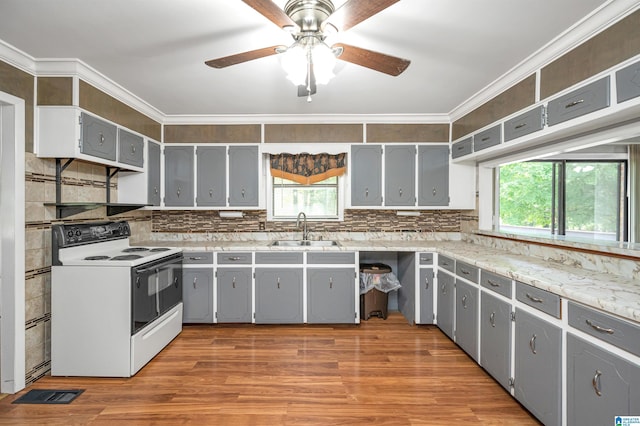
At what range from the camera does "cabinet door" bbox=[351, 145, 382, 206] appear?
12.3 ft

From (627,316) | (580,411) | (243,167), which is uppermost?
(243,167)

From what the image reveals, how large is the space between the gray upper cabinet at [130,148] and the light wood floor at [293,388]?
1834 mm

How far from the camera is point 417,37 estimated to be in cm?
204

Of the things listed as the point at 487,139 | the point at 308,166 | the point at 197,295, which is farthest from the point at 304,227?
the point at 487,139

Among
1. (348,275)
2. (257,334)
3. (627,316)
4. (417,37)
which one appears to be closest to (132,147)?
(257,334)

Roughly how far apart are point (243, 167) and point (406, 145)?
196cm

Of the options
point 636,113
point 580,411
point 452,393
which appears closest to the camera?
point 580,411

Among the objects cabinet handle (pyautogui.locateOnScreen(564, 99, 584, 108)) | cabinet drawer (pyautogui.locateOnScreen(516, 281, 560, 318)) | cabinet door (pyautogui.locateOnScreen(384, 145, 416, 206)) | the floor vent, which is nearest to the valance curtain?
cabinet door (pyautogui.locateOnScreen(384, 145, 416, 206))

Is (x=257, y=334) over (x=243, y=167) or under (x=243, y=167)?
under

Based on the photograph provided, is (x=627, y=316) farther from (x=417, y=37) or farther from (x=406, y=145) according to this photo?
(x=406, y=145)

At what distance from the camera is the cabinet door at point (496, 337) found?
211 centimetres

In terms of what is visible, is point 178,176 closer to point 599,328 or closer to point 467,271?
Answer: point 467,271

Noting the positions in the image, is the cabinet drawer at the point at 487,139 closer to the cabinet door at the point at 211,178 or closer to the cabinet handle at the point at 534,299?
the cabinet handle at the point at 534,299

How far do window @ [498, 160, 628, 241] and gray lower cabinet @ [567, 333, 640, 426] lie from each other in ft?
4.41
